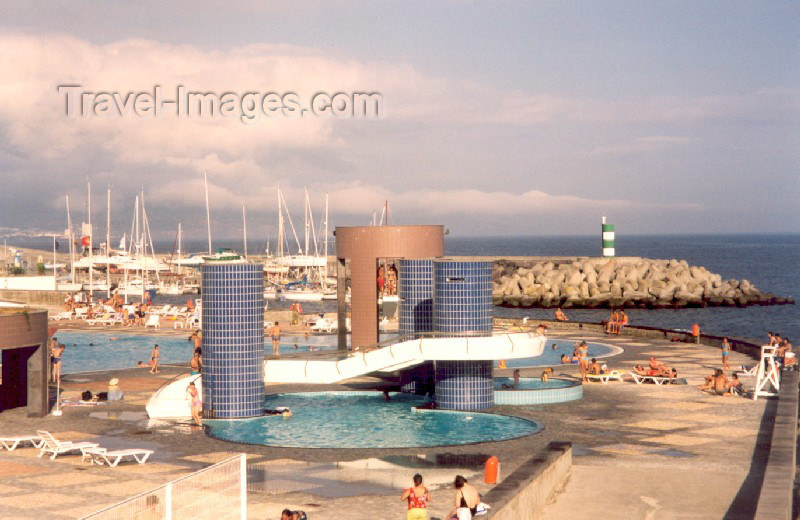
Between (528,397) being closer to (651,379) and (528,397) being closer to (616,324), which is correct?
(651,379)

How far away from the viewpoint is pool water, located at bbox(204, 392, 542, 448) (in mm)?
23422

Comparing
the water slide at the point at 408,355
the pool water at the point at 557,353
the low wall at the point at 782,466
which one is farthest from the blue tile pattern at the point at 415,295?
the low wall at the point at 782,466

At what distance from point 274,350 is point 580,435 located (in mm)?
21314

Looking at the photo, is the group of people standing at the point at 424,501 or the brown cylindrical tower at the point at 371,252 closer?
the group of people standing at the point at 424,501

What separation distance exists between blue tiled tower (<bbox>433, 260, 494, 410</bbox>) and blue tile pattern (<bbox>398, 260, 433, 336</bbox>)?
11.2ft

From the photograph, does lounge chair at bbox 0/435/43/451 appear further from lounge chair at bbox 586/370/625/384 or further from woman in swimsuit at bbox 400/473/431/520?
lounge chair at bbox 586/370/625/384

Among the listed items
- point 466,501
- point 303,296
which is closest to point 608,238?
point 303,296

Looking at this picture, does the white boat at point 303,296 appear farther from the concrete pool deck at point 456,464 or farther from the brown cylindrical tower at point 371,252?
the concrete pool deck at point 456,464

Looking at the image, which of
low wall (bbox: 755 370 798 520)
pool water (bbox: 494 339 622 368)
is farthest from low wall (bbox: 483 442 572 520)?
pool water (bbox: 494 339 622 368)

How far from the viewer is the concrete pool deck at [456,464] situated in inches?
663

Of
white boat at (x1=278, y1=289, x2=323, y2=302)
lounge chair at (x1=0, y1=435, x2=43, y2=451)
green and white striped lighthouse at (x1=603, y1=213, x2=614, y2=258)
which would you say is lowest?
lounge chair at (x1=0, y1=435, x2=43, y2=451)

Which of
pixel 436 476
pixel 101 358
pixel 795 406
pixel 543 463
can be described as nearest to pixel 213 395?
pixel 436 476

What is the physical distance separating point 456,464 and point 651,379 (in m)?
13.6

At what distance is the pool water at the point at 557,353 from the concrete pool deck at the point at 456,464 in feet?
33.2
